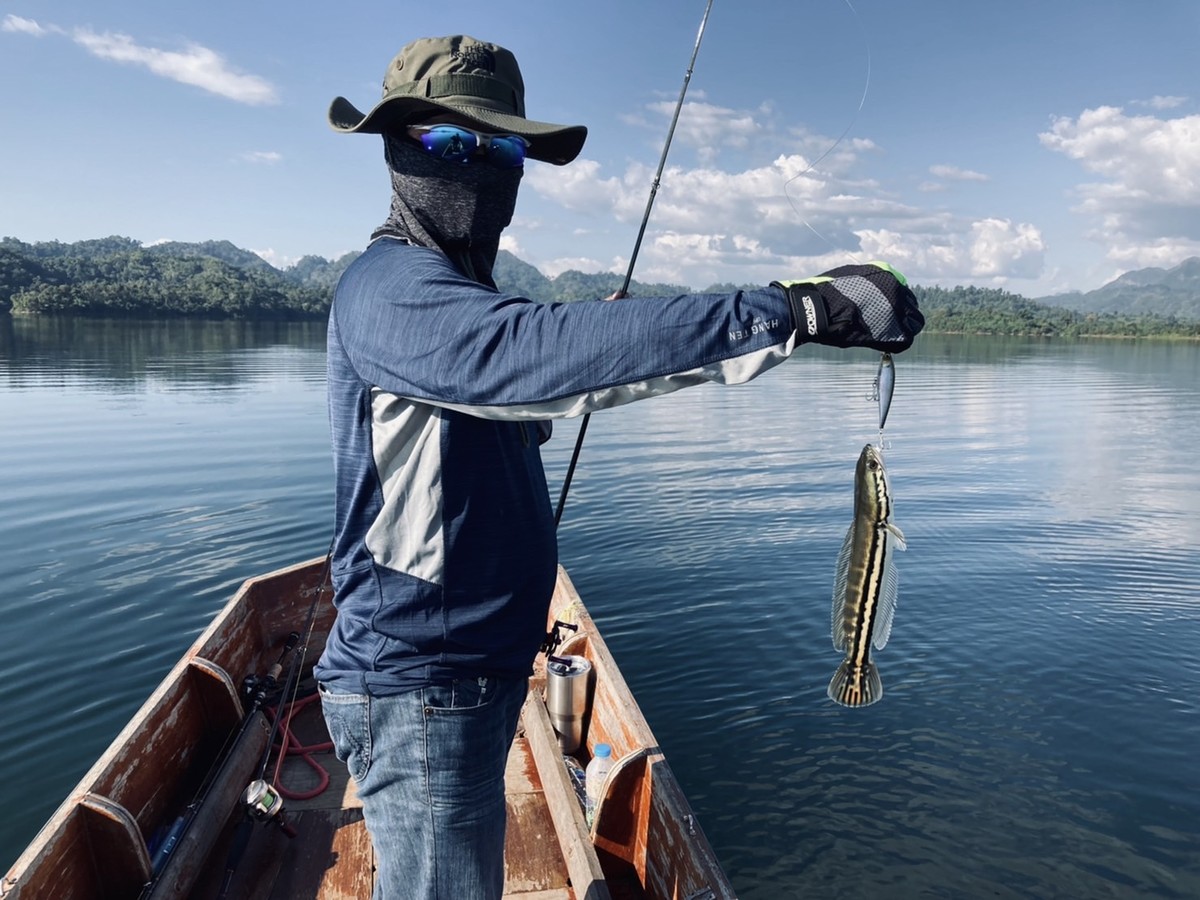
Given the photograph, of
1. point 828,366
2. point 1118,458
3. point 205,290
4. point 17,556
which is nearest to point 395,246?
point 17,556

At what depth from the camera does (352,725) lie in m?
2.21

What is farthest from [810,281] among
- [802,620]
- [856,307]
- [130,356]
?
[130,356]

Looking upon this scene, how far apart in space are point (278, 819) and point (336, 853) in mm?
415

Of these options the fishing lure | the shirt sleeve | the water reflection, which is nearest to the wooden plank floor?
the fishing lure

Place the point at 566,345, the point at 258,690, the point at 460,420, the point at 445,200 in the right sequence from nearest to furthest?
the point at 566,345 → the point at 460,420 → the point at 445,200 → the point at 258,690

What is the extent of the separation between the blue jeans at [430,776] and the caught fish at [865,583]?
1560 millimetres

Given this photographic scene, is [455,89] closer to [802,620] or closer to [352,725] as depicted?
[352,725]

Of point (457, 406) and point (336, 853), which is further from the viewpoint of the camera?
point (336, 853)

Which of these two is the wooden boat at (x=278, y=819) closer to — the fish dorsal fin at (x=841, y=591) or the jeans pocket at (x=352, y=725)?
the fish dorsal fin at (x=841, y=591)

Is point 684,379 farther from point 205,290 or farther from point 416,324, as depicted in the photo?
point 205,290

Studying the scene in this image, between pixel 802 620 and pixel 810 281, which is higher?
pixel 810 281

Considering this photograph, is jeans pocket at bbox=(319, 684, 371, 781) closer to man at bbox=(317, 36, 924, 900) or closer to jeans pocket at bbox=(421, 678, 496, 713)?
man at bbox=(317, 36, 924, 900)

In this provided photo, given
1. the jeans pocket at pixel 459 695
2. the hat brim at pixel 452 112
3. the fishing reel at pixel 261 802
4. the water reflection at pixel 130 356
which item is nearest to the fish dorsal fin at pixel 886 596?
the jeans pocket at pixel 459 695

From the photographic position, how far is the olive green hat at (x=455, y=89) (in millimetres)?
2053
